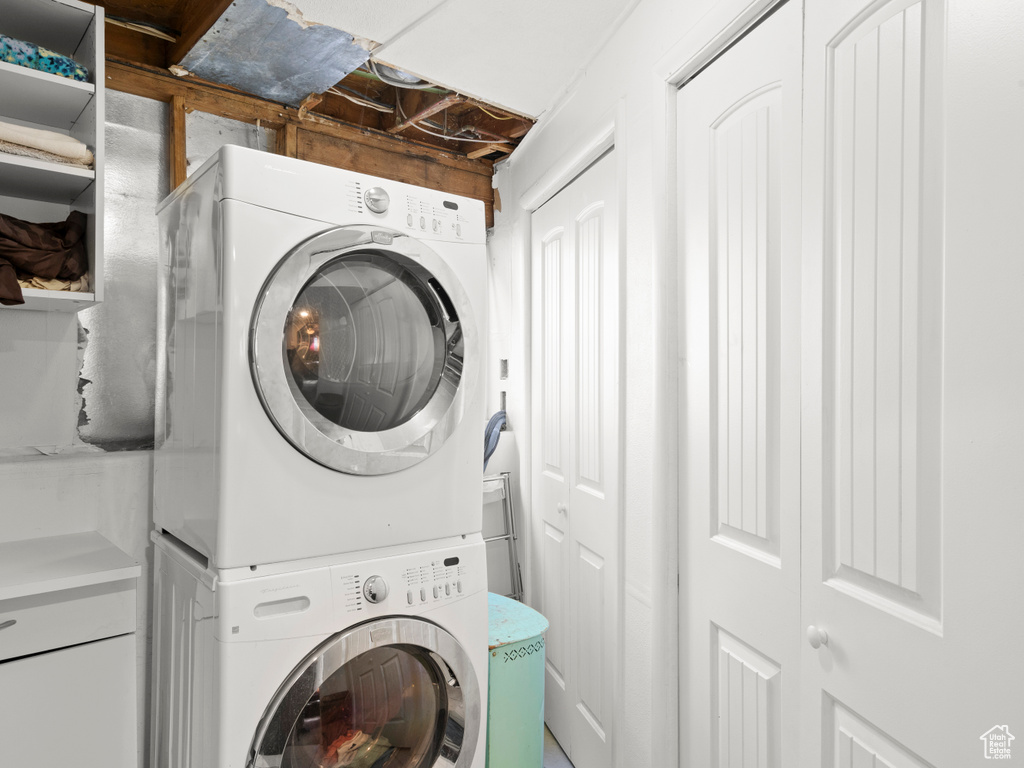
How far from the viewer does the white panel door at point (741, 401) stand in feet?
4.13

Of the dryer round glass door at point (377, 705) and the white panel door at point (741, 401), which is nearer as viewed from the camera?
the white panel door at point (741, 401)

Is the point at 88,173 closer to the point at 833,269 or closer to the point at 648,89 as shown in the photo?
the point at 648,89

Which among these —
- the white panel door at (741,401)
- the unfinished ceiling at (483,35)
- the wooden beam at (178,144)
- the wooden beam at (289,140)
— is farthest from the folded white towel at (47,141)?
the white panel door at (741,401)

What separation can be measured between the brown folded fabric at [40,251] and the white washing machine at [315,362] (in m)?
0.22

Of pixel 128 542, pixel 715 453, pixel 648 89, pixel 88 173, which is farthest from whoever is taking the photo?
pixel 128 542

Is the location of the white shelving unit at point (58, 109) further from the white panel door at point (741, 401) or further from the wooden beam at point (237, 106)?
the white panel door at point (741, 401)

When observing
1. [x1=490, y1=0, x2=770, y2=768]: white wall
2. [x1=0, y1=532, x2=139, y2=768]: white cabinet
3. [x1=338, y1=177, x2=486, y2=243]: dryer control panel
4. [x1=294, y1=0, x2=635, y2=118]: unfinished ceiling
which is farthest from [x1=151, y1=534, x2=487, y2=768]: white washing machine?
[x1=294, y1=0, x2=635, y2=118]: unfinished ceiling

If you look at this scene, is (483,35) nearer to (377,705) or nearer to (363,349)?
(363,349)

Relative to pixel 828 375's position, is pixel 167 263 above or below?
above

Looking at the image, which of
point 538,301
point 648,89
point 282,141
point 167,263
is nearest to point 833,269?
point 648,89

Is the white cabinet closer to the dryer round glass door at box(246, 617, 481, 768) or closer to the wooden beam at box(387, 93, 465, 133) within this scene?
the dryer round glass door at box(246, 617, 481, 768)

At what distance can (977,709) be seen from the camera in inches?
34.2

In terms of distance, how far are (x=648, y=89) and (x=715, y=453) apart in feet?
3.40

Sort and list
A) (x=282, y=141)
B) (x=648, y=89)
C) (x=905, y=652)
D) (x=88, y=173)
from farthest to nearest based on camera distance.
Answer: (x=282, y=141) → (x=648, y=89) → (x=88, y=173) → (x=905, y=652)
